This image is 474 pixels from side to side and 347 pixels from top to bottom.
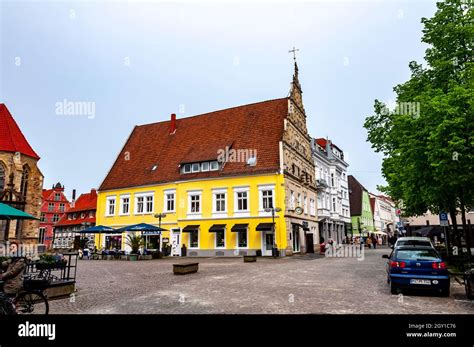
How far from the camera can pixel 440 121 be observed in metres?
13.9

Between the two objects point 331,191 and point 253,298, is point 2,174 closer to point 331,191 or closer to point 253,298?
point 253,298

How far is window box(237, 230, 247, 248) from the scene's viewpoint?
31422 millimetres

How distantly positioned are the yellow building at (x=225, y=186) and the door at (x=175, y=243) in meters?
0.10

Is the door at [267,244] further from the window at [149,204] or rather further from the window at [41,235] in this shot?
the window at [41,235]

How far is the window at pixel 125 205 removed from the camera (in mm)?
39625

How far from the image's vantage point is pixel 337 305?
8.70m

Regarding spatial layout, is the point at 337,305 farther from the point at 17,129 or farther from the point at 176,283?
the point at 17,129

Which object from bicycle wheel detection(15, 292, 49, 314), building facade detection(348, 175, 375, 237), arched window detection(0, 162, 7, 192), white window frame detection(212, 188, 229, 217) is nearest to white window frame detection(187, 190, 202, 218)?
white window frame detection(212, 188, 229, 217)

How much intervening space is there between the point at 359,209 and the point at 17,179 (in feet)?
192

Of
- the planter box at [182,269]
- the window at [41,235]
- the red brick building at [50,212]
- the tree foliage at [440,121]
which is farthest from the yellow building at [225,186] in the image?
the red brick building at [50,212]

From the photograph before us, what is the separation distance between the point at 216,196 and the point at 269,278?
19225mm
